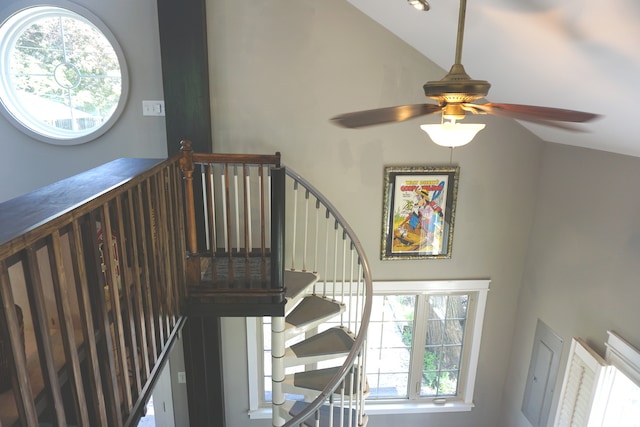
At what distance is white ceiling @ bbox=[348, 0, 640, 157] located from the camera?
1.90 metres

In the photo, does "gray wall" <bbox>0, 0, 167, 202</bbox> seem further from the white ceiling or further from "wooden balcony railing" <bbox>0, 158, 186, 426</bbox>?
the white ceiling

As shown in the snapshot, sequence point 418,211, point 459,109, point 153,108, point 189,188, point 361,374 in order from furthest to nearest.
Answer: point 418,211 → point 153,108 → point 361,374 → point 189,188 → point 459,109

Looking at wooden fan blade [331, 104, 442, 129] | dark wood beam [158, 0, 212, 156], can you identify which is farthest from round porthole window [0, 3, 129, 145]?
wooden fan blade [331, 104, 442, 129]

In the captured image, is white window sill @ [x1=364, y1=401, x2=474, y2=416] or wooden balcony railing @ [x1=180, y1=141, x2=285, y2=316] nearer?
wooden balcony railing @ [x1=180, y1=141, x2=285, y2=316]

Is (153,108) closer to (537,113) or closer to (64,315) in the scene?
(64,315)

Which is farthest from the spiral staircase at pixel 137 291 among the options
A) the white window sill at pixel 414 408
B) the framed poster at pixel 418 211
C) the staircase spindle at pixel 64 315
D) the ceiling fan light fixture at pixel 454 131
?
the ceiling fan light fixture at pixel 454 131

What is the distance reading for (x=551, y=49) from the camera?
235 centimetres

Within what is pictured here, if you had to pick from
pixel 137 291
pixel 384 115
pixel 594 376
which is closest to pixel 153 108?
pixel 137 291

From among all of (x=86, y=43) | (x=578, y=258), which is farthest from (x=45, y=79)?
(x=578, y=258)

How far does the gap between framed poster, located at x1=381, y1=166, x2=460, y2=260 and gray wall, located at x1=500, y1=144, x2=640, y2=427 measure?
0.98 metres

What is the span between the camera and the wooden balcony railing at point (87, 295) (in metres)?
1.27

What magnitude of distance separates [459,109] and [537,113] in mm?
343

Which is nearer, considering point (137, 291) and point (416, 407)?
point (137, 291)

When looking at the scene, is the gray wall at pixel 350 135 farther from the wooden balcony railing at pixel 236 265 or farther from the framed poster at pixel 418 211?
the wooden balcony railing at pixel 236 265
